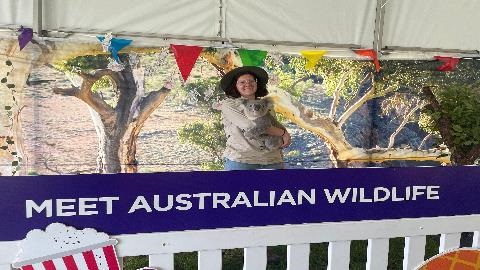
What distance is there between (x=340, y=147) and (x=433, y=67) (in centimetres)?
91

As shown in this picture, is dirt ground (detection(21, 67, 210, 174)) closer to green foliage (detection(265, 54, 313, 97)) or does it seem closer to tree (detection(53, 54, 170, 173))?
tree (detection(53, 54, 170, 173))

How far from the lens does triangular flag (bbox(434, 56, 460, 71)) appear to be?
3.19 m

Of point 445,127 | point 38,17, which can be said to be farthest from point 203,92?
point 445,127

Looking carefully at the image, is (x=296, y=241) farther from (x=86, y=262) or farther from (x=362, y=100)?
(x=362, y=100)

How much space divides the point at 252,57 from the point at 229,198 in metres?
2.06

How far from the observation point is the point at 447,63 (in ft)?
10.9

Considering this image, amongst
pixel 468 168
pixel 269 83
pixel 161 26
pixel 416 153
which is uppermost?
pixel 161 26

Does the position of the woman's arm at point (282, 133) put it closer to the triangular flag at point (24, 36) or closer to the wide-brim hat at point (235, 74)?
Result: the wide-brim hat at point (235, 74)

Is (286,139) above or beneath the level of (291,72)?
beneath

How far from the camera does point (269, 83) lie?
10.6 ft

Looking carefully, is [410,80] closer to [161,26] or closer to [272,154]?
[272,154]

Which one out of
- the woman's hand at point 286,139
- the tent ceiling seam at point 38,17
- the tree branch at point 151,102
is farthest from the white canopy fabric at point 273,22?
the woman's hand at point 286,139

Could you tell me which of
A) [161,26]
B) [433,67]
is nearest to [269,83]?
[161,26]

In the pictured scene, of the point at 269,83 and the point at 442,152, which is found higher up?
the point at 269,83
